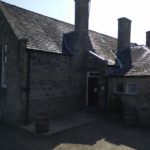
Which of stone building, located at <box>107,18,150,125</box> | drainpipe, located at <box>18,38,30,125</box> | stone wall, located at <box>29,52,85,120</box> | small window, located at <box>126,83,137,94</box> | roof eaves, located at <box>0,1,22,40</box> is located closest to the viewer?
drainpipe, located at <box>18,38,30,125</box>

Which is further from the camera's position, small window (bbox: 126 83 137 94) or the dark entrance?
the dark entrance

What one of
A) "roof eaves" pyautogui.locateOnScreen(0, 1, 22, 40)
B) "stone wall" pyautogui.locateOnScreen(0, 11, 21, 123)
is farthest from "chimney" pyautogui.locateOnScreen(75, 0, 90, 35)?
"stone wall" pyautogui.locateOnScreen(0, 11, 21, 123)

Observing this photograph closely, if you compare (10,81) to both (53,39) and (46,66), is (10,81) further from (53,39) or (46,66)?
(53,39)

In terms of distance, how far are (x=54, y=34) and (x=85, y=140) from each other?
8880mm

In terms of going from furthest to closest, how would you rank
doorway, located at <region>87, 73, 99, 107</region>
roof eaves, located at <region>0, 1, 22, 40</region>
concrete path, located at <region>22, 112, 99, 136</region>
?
doorway, located at <region>87, 73, 99, 107</region> → roof eaves, located at <region>0, 1, 22, 40</region> → concrete path, located at <region>22, 112, 99, 136</region>

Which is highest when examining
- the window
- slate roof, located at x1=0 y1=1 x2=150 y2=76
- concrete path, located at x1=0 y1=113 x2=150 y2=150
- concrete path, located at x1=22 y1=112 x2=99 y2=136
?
slate roof, located at x1=0 y1=1 x2=150 y2=76

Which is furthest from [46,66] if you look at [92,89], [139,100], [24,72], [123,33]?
[123,33]

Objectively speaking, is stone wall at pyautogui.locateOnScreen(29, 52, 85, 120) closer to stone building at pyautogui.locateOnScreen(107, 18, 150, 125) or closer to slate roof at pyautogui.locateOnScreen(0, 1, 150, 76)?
slate roof at pyautogui.locateOnScreen(0, 1, 150, 76)

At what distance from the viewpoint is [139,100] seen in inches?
526

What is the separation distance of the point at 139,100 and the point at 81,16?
8003 millimetres

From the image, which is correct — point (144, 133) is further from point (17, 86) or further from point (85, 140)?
point (17, 86)

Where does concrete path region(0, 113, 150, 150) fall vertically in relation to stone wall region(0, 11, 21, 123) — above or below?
below

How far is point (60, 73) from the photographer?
14.6m

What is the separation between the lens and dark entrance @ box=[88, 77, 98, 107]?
16.4 meters
